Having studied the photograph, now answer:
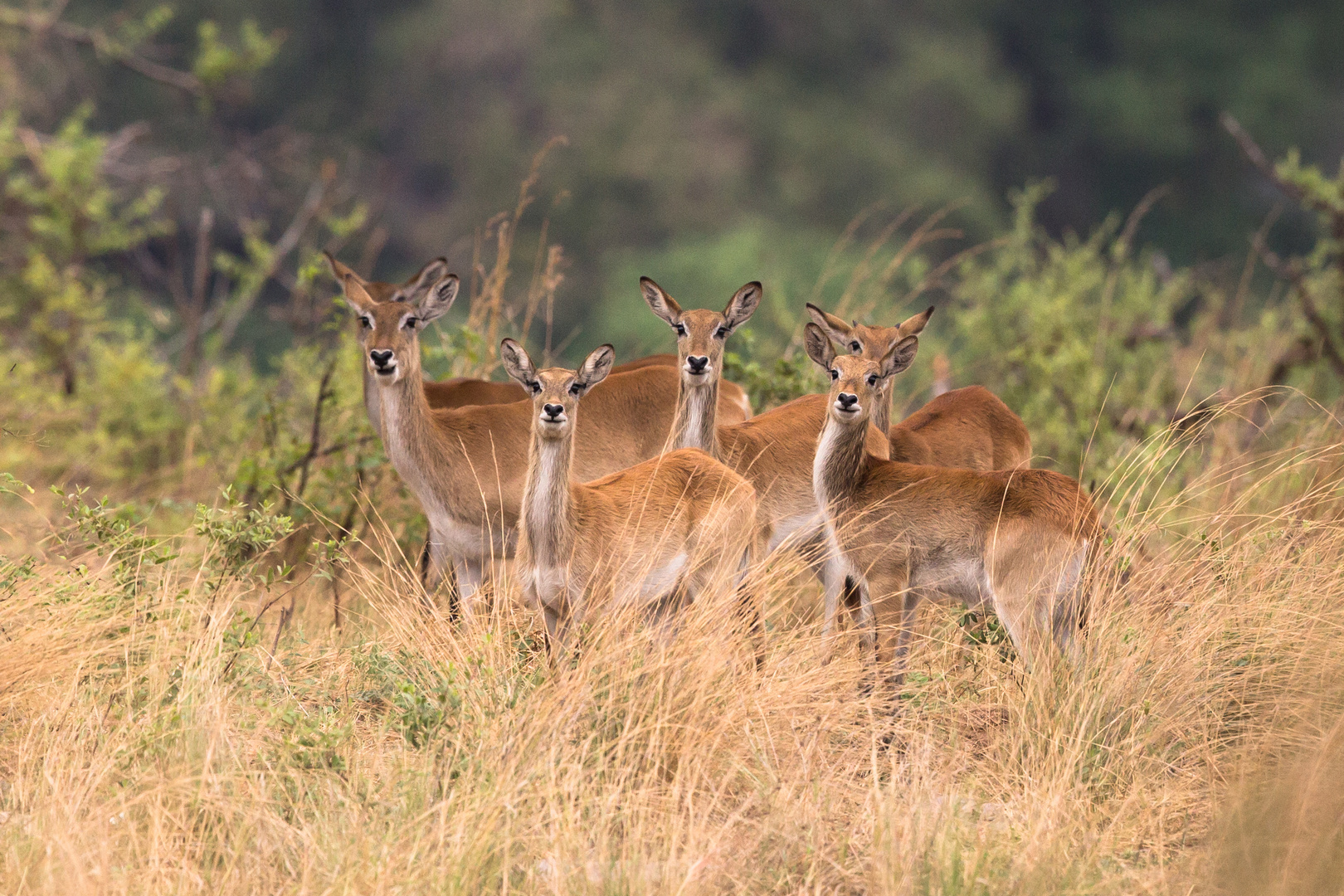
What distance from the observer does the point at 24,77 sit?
1472cm

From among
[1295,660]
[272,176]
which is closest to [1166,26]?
[272,176]

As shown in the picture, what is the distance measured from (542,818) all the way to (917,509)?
2100 millimetres

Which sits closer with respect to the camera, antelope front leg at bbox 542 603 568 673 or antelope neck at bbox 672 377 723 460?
antelope front leg at bbox 542 603 568 673

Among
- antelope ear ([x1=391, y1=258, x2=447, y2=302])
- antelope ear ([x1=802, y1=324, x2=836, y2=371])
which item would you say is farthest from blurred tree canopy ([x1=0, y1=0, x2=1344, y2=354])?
antelope ear ([x1=802, y1=324, x2=836, y2=371])

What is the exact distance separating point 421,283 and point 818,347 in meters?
2.39

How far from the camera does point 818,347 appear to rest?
20.6 feet

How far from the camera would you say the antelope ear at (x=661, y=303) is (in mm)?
6531

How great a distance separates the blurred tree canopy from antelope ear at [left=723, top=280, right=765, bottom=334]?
20.6 metres

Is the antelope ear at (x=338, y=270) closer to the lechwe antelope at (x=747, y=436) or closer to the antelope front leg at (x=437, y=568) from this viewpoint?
the antelope front leg at (x=437, y=568)

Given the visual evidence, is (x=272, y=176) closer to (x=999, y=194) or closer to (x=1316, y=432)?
(x=999, y=194)

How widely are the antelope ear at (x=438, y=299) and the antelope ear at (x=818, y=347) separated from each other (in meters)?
1.61

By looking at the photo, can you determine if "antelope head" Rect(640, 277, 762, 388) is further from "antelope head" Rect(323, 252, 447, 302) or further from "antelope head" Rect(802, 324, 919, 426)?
"antelope head" Rect(323, 252, 447, 302)

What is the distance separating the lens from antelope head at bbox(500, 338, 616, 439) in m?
5.25

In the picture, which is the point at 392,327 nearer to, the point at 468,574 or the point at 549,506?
the point at 468,574
